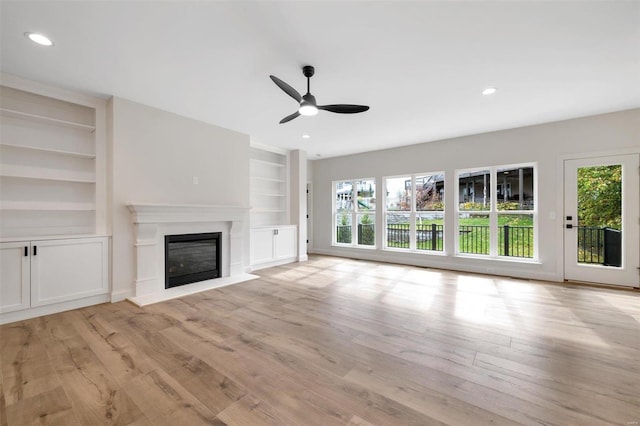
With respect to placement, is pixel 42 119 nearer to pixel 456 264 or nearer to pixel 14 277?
pixel 14 277

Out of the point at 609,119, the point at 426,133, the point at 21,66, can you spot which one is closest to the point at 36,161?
the point at 21,66

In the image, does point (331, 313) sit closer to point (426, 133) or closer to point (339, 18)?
point (339, 18)

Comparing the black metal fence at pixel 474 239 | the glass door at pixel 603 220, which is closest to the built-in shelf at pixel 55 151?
the black metal fence at pixel 474 239

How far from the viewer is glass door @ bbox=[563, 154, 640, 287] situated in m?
3.98

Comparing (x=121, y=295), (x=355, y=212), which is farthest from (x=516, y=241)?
(x=121, y=295)

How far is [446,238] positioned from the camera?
5.55 m

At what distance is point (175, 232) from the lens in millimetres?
4059

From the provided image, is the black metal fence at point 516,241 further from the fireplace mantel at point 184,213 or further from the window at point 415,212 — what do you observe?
the fireplace mantel at point 184,213

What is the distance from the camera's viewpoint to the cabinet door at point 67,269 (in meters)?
2.96

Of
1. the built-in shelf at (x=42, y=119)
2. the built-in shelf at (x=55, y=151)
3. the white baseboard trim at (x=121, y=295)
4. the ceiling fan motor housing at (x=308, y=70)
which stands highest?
the ceiling fan motor housing at (x=308, y=70)

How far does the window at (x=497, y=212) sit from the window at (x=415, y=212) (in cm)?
44

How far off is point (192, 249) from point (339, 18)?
12.7ft

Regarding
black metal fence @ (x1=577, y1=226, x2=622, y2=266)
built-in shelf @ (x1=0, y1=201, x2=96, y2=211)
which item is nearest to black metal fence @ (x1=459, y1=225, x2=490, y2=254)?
black metal fence @ (x1=577, y1=226, x2=622, y2=266)

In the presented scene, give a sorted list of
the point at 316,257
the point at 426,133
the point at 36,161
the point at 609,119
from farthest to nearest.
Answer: the point at 316,257, the point at 426,133, the point at 609,119, the point at 36,161
